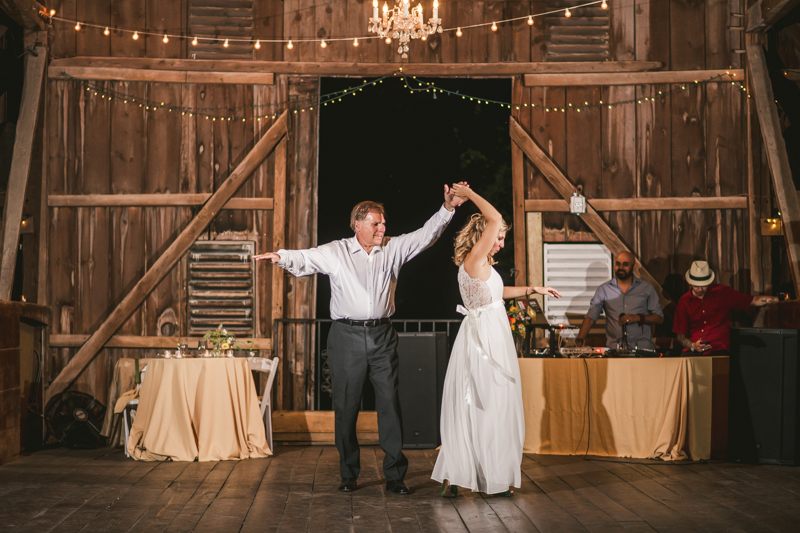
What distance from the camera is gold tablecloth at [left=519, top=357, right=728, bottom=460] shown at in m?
5.43

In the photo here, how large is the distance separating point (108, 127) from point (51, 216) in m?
1.03

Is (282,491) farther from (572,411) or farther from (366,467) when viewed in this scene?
(572,411)

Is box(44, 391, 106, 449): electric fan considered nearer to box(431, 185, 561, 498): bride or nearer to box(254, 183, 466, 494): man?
box(254, 183, 466, 494): man

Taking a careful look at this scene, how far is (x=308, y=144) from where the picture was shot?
732 cm

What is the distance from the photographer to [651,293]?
644 centimetres

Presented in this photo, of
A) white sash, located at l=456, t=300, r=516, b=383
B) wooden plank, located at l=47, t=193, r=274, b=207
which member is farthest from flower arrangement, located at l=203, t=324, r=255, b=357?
white sash, located at l=456, t=300, r=516, b=383

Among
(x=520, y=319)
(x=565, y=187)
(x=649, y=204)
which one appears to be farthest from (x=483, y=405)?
(x=649, y=204)

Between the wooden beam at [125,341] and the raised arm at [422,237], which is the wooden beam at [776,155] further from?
the wooden beam at [125,341]

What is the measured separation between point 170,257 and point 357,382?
3440 millimetres

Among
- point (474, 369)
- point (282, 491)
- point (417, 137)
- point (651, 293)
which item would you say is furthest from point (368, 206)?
point (417, 137)

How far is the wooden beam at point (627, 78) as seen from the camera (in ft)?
24.0

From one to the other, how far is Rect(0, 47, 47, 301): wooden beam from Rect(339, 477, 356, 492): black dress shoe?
3.82 metres

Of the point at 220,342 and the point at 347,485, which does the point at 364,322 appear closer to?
the point at 347,485

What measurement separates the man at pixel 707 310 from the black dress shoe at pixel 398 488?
2972 mm
